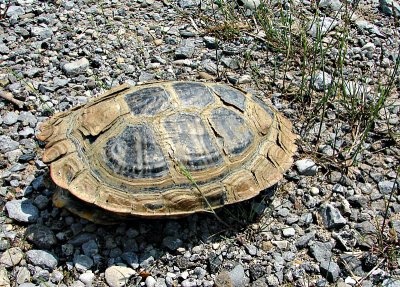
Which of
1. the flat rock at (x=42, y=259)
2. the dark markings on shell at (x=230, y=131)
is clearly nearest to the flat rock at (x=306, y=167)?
the dark markings on shell at (x=230, y=131)

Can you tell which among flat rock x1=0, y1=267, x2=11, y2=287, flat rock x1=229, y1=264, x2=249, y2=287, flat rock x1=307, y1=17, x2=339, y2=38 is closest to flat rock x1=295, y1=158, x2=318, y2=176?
flat rock x1=229, y1=264, x2=249, y2=287

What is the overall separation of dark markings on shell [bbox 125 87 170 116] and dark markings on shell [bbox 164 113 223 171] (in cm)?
14

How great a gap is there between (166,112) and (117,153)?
0.50 m

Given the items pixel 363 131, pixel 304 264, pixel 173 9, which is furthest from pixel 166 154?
pixel 173 9

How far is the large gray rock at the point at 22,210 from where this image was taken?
14.3 ft

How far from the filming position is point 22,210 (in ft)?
14.6

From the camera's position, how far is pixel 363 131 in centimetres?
535

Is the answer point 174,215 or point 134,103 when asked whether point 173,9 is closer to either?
point 134,103

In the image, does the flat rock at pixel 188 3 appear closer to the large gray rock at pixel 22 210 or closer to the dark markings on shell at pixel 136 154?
the dark markings on shell at pixel 136 154

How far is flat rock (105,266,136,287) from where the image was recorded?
4.00m

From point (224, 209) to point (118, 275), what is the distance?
102 centimetres

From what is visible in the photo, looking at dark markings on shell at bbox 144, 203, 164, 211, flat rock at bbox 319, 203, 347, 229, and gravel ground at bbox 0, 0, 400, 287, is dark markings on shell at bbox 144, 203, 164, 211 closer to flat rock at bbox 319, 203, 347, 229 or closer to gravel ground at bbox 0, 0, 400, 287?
gravel ground at bbox 0, 0, 400, 287

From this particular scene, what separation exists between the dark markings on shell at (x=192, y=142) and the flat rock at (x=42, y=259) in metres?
1.24

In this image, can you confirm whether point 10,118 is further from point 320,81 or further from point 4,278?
point 320,81
